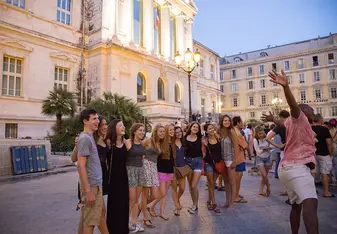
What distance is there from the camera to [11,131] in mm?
14891

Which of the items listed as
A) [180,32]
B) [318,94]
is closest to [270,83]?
[318,94]

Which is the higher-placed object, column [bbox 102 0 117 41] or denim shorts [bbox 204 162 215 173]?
column [bbox 102 0 117 41]

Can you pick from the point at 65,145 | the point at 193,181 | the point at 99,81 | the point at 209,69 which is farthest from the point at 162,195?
the point at 209,69

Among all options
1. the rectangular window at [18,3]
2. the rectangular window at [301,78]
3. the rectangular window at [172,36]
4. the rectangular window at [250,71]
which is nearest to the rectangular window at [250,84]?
the rectangular window at [250,71]

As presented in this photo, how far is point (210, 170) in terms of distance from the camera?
Answer: 470 centimetres

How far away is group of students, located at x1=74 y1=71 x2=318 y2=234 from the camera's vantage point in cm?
258

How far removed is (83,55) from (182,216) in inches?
738

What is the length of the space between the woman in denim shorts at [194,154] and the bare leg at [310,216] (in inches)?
88.2

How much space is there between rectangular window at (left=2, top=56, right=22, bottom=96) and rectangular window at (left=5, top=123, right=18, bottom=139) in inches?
87.9

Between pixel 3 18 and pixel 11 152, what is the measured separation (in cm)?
1185

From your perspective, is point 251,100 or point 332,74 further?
point 251,100

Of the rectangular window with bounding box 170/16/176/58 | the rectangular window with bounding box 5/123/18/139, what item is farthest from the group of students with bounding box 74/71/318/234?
the rectangular window with bounding box 170/16/176/58

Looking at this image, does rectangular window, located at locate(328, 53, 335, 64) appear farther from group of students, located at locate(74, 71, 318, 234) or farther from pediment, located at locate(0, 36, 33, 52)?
pediment, located at locate(0, 36, 33, 52)

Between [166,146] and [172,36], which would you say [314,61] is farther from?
[166,146]
